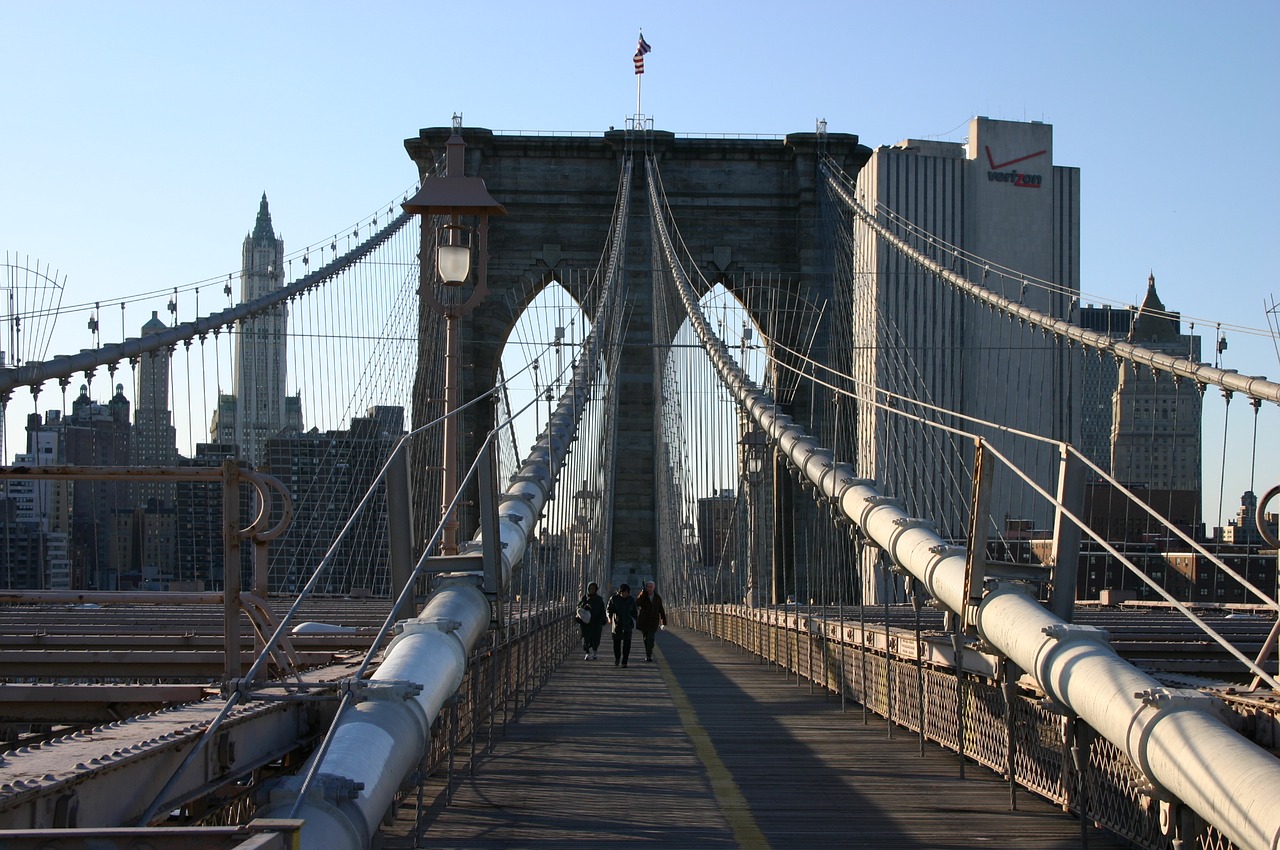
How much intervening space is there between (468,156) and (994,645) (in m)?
30.8

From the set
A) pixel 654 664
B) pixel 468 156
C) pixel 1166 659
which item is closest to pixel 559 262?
pixel 468 156

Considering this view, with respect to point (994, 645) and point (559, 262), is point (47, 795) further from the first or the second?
point (559, 262)

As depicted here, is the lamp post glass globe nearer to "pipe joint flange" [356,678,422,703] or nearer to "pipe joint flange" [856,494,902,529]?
"pipe joint flange" [856,494,902,529]

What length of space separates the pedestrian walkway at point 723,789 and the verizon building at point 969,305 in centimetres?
1871

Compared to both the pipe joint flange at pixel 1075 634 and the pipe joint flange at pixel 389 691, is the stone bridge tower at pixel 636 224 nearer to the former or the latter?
the pipe joint flange at pixel 1075 634

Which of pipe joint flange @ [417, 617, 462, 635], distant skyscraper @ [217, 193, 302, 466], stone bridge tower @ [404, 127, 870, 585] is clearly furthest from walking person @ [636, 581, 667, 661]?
stone bridge tower @ [404, 127, 870, 585]

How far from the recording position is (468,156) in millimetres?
35688

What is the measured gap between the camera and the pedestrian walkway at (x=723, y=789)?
6027mm

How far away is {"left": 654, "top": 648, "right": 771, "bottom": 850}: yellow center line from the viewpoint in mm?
6059

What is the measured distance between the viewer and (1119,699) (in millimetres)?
4742

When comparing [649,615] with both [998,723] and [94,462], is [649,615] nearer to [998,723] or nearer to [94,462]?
[94,462]

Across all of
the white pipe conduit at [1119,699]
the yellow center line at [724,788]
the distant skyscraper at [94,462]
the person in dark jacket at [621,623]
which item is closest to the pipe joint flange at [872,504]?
the white pipe conduit at [1119,699]

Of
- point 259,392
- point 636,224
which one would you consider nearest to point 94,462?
point 259,392

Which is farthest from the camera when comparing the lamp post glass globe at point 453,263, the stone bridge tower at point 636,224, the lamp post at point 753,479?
the stone bridge tower at point 636,224
